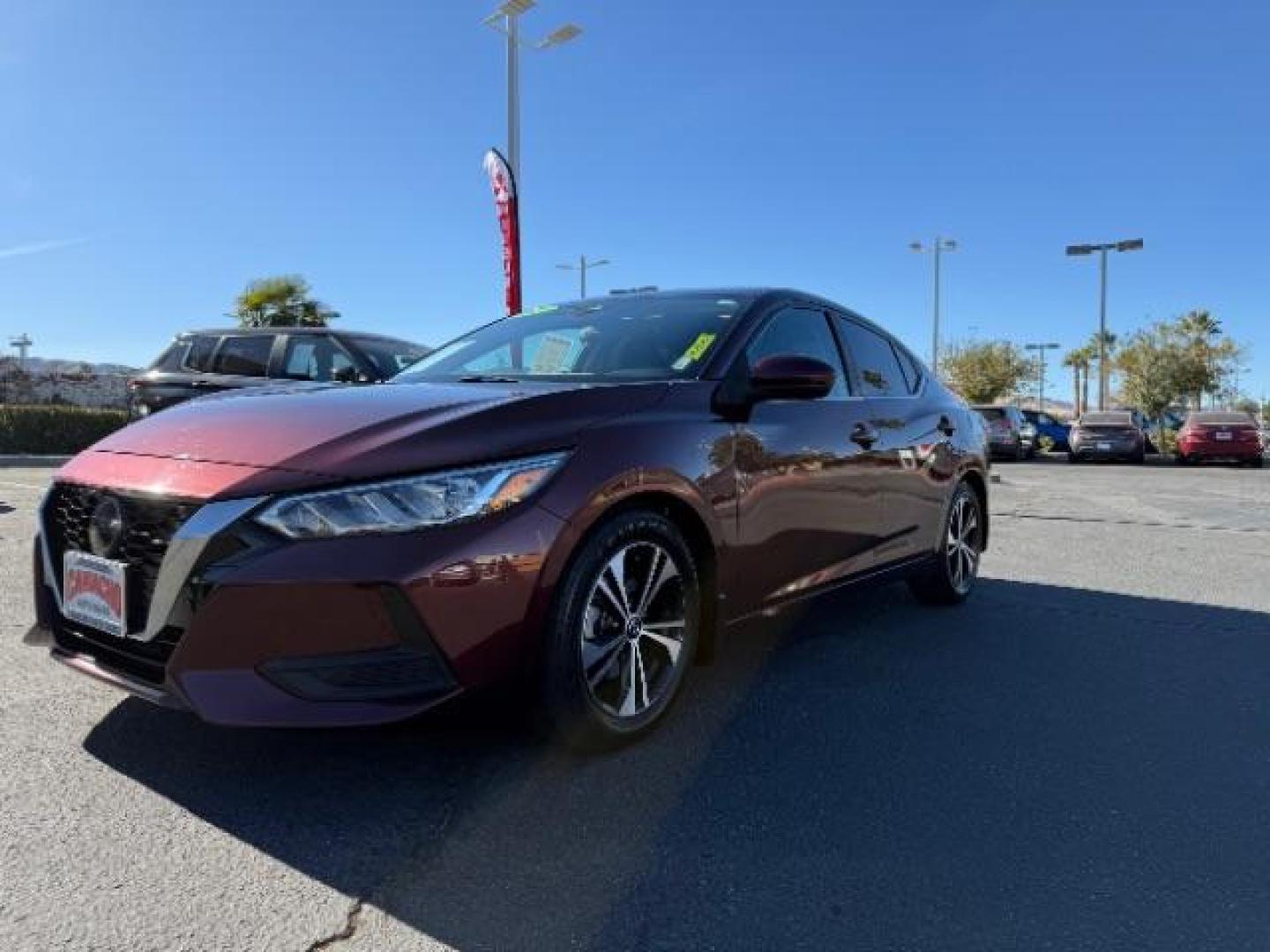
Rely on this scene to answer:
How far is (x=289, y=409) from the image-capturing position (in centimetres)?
292

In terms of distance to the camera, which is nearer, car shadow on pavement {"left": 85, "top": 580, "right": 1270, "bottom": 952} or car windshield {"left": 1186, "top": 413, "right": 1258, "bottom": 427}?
car shadow on pavement {"left": 85, "top": 580, "right": 1270, "bottom": 952}

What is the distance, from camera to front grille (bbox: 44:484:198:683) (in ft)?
8.18

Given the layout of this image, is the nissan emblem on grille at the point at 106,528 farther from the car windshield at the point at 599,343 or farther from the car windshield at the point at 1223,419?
Answer: the car windshield at the point at 1223,419

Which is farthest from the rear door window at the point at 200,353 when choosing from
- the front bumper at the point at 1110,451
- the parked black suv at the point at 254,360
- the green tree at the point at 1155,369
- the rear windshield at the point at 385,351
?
the green tree at the point at 1155,369

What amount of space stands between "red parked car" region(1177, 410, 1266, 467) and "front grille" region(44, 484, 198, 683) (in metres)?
25.8

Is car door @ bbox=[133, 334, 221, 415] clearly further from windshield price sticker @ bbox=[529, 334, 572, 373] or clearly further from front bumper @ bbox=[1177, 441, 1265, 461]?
front bumper @ bbox=[1177, 441, 1265, 461]

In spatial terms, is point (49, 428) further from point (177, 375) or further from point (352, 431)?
point (352, 431)

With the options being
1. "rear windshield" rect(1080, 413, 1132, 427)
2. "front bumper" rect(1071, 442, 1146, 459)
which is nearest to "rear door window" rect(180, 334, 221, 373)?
"front bumper" rect(1071, 442, 1146, 459)

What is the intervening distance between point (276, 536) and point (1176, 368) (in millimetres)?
47588

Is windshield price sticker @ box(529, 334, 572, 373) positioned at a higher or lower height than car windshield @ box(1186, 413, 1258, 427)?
higher

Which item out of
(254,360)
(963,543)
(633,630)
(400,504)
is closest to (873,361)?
(963,543)

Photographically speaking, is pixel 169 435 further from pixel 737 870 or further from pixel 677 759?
pixel 737 870

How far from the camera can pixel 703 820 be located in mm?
2588

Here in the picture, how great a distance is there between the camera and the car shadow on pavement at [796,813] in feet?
7.01
